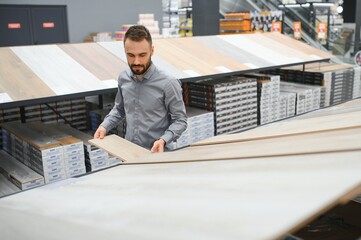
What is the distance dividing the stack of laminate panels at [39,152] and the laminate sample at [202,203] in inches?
60.6

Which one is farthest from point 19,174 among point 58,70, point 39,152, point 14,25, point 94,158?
point 14,25

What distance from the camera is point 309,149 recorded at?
1070mm

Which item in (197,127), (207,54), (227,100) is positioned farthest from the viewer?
(207,54)

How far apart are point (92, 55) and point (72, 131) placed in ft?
2.56

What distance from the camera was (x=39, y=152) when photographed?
2682 millimetres

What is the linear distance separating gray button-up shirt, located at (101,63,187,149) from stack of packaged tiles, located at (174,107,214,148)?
1.02 meters

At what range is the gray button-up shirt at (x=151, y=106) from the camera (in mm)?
2381

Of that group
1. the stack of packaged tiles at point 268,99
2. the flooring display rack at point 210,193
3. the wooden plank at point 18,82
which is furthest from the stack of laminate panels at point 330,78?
the flooring display rack at point 210,193

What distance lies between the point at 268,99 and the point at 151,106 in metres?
2.23

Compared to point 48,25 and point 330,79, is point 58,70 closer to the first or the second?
point 330,79

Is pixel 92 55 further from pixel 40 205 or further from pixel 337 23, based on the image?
pixel 337 23

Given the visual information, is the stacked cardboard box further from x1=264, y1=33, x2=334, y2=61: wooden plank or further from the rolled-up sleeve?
x1=264, y1=33, x2=334, y2=61: wooden plank

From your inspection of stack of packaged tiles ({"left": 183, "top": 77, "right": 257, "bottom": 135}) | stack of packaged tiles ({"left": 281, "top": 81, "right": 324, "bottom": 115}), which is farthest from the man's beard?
stack of packaged tiles ({"left": 281, "top": 81, "right": 324, "bottom": 115})

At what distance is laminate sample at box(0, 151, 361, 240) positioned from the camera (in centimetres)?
66
